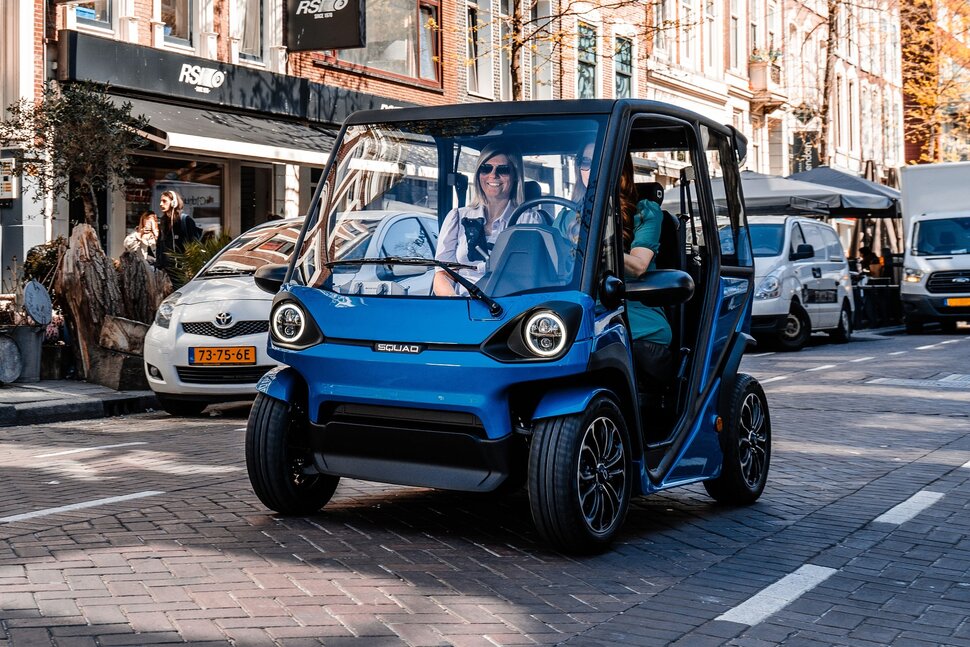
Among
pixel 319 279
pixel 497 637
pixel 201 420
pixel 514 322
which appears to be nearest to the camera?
pixel 497 637

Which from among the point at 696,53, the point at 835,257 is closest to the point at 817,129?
the point at 696,53

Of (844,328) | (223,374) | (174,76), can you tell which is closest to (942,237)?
(844,328)

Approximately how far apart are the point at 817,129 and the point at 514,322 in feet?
143

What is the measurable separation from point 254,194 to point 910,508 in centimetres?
1711

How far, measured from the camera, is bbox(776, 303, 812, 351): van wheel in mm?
19672

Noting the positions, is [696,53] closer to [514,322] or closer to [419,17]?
[419,17]

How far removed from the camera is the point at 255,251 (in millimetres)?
12352

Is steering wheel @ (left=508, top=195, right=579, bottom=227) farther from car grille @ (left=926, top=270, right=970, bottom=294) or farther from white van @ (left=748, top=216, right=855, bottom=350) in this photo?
car grille @ (left=926, top=270, right=970, bottom=294)

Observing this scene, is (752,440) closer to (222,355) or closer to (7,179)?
(222,355)

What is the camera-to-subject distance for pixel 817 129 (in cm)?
4691

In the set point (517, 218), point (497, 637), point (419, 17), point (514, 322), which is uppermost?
point (419, 17)

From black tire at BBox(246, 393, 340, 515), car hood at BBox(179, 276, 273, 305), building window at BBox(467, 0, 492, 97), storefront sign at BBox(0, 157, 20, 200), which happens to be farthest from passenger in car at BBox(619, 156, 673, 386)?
building window at BBox(467, 0, 492, 97)

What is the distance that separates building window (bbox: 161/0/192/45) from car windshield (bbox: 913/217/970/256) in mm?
13557

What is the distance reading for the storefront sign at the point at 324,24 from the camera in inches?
836
